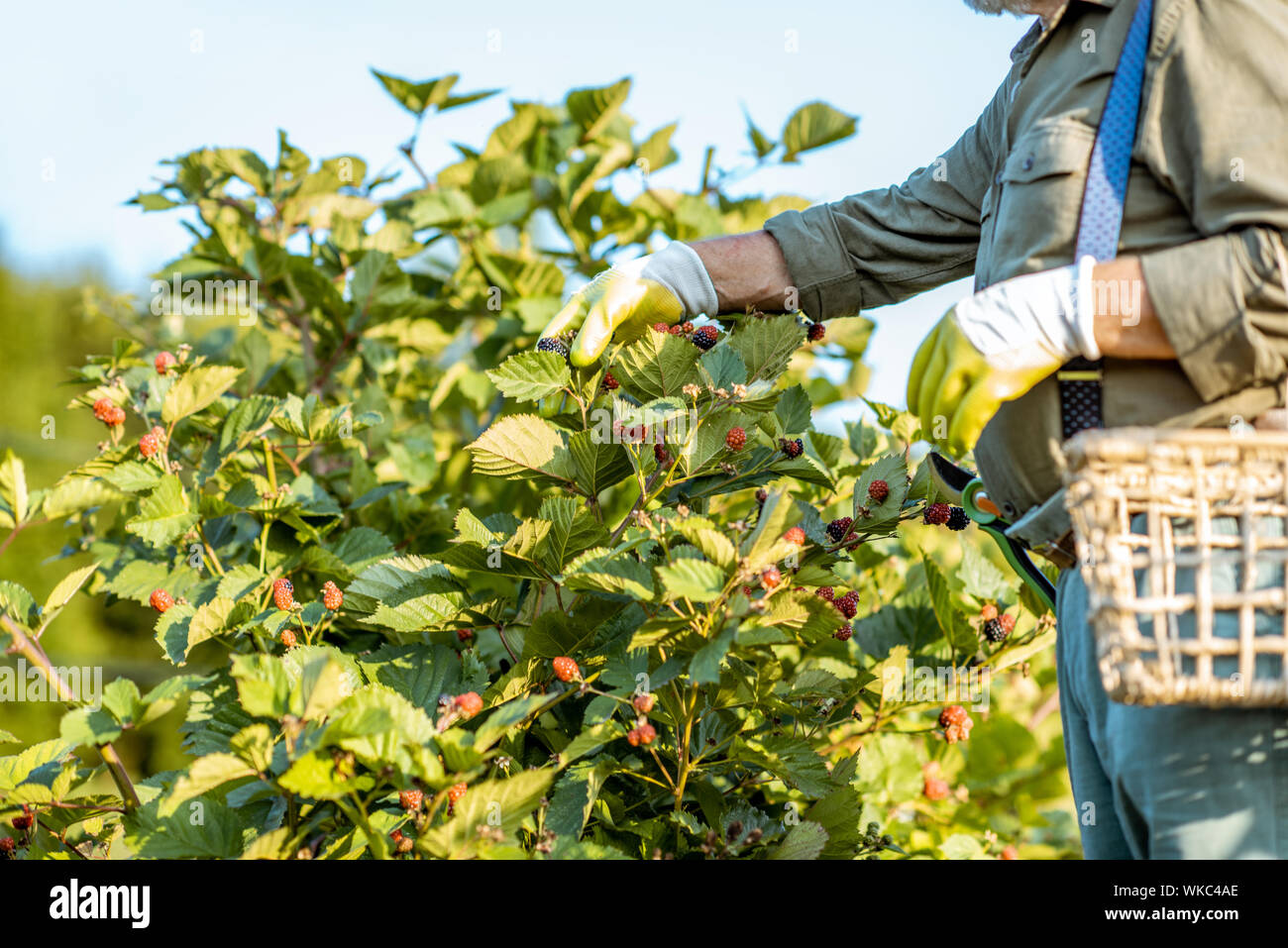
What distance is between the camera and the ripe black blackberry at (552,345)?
1335mm

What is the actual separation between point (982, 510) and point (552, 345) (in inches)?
21.4

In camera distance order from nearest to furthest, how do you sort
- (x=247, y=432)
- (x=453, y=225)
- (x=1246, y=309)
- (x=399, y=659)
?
(x=1246, y=309) < (x=399, y=659) < (x=247, y=432) < (x=453, y=225)

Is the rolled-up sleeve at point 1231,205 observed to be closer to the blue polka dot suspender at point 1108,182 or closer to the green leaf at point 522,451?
the blue polka dot suspender at point 1108,182

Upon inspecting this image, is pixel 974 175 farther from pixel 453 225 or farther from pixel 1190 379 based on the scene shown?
pixel 453 225

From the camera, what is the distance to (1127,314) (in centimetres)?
94

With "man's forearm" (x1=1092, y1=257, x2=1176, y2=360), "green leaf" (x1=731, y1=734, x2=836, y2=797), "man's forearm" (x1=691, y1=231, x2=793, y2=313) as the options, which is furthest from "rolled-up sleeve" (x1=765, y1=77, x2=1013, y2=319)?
"green leaf" (x1=731, y1=734, x2=836, y2=797)

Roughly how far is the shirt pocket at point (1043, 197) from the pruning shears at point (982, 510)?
26 cm

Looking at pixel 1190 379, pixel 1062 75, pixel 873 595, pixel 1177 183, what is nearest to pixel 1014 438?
pixel 1190 379

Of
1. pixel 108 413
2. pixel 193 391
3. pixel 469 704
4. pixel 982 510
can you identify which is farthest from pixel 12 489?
pixel 982 510

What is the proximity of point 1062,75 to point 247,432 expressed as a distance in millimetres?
1165

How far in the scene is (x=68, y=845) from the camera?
1324 mm

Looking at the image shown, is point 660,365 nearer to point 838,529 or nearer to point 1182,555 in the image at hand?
point 838,529

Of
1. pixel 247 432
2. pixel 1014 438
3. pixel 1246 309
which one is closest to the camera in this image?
pixel 1246 309

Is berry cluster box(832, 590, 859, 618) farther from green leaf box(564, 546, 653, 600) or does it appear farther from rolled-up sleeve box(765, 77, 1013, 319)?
rolled-up sleeve box(765, 77, 1013, 319)
